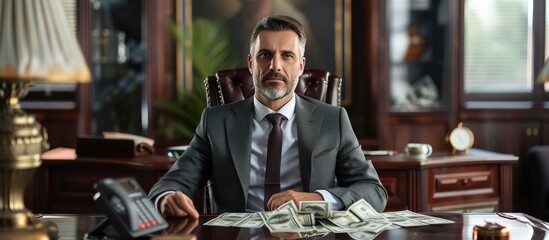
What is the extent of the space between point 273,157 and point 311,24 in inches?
115

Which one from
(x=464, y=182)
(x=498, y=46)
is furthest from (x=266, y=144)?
(x=498, y=46)

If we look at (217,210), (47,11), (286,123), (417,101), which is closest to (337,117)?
(286,123)

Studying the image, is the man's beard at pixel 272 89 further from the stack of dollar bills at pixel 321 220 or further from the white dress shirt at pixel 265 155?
the stack of dollar bills at pixel 321 220

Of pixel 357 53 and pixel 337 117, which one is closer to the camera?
pixel 337 117

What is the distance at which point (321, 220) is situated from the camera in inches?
75.9

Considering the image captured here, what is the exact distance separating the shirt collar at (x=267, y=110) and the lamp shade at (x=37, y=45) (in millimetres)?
1112

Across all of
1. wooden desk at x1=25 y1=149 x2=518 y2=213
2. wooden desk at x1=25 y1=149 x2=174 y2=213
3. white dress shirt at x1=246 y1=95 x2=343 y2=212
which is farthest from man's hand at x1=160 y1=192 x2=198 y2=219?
wooden desk at x1=25 y1=149 x2=174 y2=213

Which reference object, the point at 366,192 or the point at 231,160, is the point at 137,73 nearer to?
the point at 231,160

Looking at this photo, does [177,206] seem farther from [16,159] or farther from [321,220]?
[16,159]

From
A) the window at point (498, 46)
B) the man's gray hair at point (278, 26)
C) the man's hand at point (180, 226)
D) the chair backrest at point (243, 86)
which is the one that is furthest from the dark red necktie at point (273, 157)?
the window at point (498, 46)

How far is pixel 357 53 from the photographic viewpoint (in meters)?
5.29

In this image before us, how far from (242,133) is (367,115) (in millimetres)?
2880

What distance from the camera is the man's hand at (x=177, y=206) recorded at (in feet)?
6.59

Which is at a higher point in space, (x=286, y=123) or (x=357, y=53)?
(x=357, y=53)
